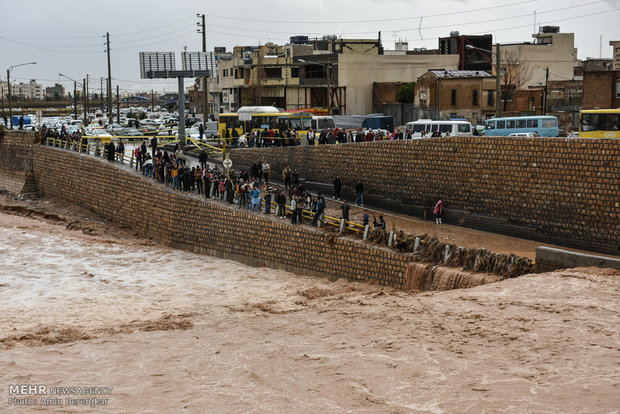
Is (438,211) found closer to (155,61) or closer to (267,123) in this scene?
(267,123)

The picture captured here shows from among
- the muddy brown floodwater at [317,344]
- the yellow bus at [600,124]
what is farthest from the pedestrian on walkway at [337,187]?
the yellow bus at [600,124]

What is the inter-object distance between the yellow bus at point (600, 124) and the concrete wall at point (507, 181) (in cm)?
436

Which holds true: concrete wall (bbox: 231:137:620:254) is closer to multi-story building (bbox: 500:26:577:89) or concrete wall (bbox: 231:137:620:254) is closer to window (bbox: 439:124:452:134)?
window (bbox: 439:124:452:134)

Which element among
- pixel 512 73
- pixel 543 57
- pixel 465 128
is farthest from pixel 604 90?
pixel 543 57

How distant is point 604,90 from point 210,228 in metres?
24.3

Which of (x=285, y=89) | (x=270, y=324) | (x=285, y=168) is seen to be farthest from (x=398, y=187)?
(x=285, y=89)

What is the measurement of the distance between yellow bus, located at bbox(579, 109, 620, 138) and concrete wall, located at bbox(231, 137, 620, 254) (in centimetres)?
436

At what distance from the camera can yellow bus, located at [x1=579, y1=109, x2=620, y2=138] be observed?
29.6 meters

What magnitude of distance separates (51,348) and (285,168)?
18.5 meters

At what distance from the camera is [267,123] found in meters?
43.9

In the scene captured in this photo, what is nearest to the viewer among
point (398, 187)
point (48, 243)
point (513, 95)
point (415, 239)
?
point (415, 239)

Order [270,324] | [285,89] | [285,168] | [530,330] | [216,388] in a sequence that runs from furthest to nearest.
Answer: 1. [285,89]
2. [285,168]
3. [270,324]
4. [530,330]
5. [216,388]

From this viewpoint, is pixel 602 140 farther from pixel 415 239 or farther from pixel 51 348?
pixel 51 348

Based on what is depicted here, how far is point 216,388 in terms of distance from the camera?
16.7 metres
